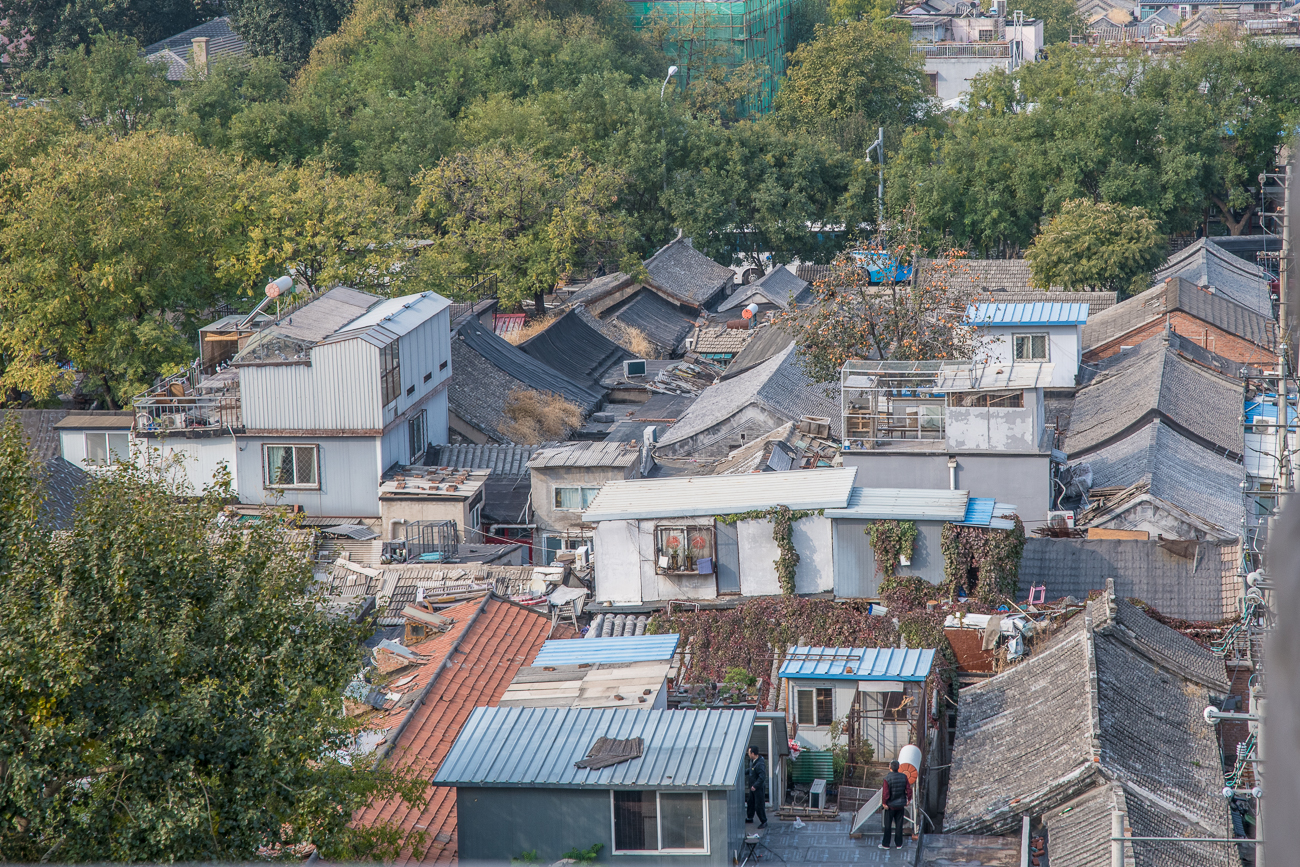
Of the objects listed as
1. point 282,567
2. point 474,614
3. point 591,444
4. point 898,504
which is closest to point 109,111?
point 591,444

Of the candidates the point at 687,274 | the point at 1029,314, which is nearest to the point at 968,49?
the point at 687,274

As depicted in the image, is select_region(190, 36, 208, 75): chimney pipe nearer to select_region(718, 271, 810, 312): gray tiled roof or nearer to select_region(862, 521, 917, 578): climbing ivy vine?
select_region(718, 271, 810, 312): gray tiled roof

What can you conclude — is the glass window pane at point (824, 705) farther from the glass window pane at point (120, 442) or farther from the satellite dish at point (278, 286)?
the glass window pane at point (120, 442)

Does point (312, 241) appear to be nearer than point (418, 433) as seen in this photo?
No

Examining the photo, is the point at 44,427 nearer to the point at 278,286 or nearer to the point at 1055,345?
the point at 278,286

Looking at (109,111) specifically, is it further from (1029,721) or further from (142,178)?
(1029,721)

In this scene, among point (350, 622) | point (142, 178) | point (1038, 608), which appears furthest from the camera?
point (142, 178)
